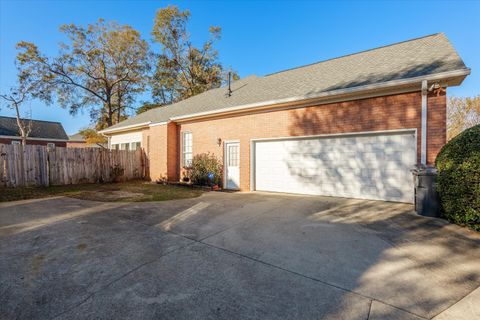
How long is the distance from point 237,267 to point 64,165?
11.9 metres

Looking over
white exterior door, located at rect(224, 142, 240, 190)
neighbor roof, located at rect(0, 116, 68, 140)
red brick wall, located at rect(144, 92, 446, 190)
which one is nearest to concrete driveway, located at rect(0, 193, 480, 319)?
red brick wall, located at rect(144, 92, 446, 190)

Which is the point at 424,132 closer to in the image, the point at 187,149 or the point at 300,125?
the point at 300,125

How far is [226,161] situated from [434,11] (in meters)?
10.3

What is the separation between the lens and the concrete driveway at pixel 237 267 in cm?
225

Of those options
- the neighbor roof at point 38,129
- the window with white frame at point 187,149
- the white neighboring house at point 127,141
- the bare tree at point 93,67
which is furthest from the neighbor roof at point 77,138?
the window with white frame at point 187,149

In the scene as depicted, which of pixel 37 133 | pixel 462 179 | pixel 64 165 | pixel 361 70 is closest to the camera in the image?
pixel 462 179

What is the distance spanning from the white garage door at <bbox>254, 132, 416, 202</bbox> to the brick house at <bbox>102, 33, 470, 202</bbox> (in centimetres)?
3

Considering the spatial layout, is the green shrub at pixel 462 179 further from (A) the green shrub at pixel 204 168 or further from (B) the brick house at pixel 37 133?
(B) the brick house at pixel 37 133

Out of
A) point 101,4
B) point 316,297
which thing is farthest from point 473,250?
point 101,4

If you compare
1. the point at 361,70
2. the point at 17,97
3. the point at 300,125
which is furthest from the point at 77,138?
the point at 361,70

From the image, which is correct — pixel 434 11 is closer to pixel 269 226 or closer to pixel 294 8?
pixel 294 8

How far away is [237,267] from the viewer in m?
3.08

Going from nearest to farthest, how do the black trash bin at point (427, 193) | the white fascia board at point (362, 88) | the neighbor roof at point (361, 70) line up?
the black trash bin at point (427, 193)
the white fascia board at point (362, 88)
the neighbor roof at point (361, 70)

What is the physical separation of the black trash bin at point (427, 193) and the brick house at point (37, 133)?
29938mm
